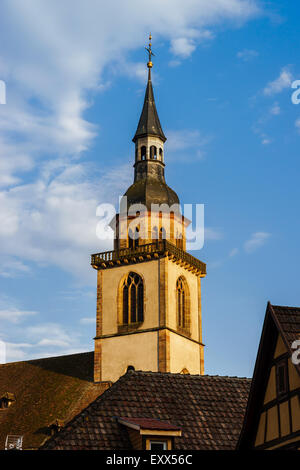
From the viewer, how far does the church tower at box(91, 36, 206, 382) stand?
53.6m

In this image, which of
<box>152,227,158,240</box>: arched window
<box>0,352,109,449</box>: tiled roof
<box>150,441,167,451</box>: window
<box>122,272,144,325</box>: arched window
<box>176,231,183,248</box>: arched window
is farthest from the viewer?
<box>176,231,183,248</box>: arched window

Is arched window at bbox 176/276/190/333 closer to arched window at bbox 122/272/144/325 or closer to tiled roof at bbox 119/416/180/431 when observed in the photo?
arched window at bbox 122/272/144/325

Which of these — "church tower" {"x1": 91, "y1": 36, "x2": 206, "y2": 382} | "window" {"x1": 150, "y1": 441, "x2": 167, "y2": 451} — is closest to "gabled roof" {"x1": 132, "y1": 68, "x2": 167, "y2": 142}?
"church tower" {"x1": 91, "y1": 36, "x2": 206, "y2": 382}

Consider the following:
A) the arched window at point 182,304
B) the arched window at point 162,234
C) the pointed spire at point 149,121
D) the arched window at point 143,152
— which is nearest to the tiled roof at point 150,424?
the arched window at point 182,304

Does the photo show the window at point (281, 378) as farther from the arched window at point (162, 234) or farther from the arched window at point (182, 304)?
the arched window at point (162, 234)

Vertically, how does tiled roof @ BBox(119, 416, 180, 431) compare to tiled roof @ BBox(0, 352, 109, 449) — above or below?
below

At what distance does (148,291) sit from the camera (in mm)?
55188

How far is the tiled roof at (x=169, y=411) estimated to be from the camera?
22938 mm

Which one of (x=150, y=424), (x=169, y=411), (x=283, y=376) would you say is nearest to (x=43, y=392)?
(x=169, y=411)

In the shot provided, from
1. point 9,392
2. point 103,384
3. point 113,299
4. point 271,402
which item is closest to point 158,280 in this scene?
point 113,299

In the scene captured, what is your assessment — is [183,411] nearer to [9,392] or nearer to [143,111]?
[9,392]

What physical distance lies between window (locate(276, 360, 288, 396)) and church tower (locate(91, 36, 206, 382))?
31924 millimetres
